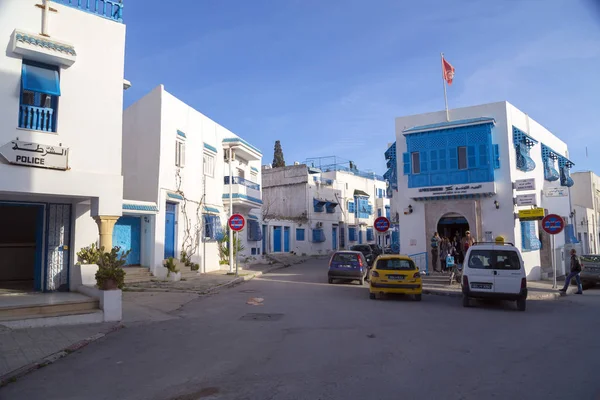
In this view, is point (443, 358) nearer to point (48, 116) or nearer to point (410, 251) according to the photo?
point (48, 116)

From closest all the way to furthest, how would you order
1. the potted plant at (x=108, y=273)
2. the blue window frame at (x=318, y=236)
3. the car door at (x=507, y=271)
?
the potted plant at (x=108, y=273), the car door at (x=507, y=271), the blue window frame at (x=318, y=236)

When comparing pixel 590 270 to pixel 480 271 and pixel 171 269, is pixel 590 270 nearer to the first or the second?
pixel 480 271

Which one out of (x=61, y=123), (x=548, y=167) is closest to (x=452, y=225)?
(x=548, y=167)

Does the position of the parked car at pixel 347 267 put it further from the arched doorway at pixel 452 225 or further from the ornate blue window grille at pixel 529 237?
the ornate blue window grille at pixel 529 237

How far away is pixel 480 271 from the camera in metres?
13.4

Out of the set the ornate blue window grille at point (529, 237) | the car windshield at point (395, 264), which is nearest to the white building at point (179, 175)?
the car windshield at point (395, 264)

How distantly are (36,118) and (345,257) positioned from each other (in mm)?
13531

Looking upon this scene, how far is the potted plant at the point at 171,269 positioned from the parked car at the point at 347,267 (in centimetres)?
675

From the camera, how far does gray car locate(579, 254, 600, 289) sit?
65.1 ft

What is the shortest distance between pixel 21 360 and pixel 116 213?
220 inches

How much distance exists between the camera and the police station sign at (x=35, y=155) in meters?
10.9

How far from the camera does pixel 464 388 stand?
19.0 feet

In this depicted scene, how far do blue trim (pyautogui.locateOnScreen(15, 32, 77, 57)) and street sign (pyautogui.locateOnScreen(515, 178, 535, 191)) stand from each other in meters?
18.2

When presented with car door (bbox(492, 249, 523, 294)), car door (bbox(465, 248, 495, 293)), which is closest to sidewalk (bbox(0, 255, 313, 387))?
car door (bbox(465, 248, 495, 293))
